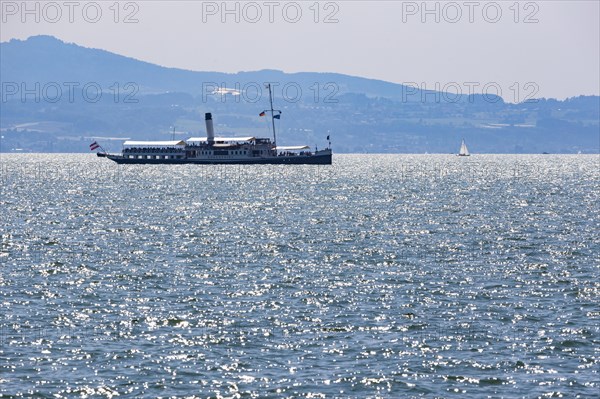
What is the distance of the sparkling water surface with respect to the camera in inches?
1326

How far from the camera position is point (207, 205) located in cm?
12169

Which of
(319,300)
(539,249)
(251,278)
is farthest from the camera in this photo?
(539,249)

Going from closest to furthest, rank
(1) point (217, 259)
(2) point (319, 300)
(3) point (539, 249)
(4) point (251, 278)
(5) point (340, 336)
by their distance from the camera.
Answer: (5) point (340, 336) → (2) point (319, 300) → (4) point (251, 278) → (1) point (217, 259) → (3) point (539, 249)

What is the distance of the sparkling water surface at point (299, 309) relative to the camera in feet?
111

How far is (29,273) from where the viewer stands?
56.8 meters

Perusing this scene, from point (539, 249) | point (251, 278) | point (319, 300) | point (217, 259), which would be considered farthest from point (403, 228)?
point (319, 300)

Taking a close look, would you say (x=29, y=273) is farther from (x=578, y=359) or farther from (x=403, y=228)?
(x=403, y=228)

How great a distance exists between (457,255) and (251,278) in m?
16.9

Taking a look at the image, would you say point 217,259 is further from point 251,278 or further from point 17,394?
point 17,394

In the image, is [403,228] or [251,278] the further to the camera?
[403,228]

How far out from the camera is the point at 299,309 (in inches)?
1805

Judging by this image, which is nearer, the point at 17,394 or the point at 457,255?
the point at 17,394

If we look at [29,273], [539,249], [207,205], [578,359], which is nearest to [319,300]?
[578,359]

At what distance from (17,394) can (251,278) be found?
969 inches
